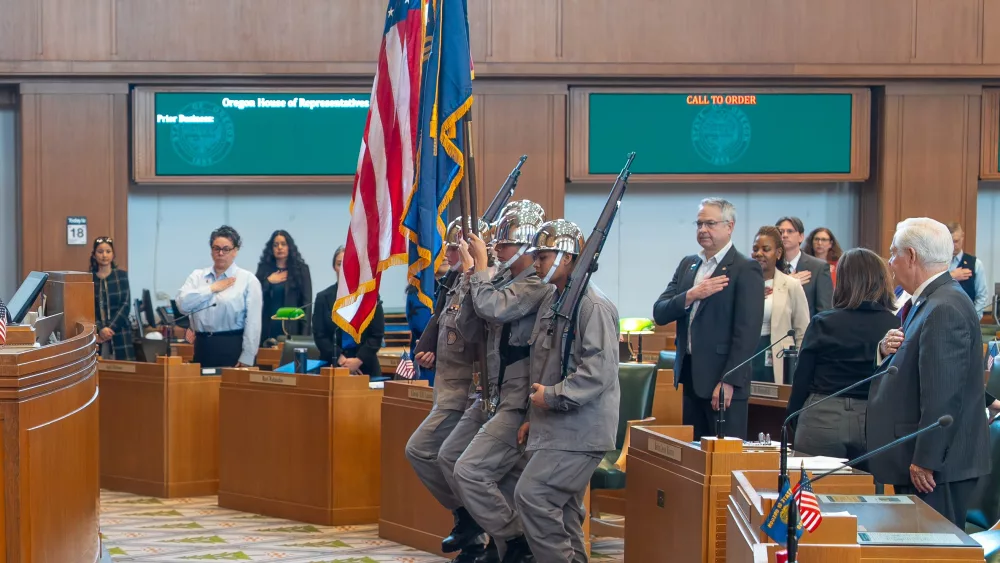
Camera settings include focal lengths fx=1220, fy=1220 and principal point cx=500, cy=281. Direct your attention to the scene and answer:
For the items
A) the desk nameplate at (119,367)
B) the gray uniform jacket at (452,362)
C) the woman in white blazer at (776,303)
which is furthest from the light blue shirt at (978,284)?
the desk nameplate at (119,367)

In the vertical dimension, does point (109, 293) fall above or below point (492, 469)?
above

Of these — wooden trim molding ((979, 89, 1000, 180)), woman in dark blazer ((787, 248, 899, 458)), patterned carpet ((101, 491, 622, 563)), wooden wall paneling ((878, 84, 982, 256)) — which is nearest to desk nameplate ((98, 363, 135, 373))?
patterned carpet ((101, 491, 622, 563))

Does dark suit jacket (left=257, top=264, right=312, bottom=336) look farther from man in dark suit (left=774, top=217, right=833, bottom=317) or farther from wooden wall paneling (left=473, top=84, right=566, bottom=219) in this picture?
man in dark suit (left=774, top=217, right=833, bottom=317)

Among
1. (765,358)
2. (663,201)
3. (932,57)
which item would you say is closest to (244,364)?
(765,358)

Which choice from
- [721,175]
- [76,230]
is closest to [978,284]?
[721,175]

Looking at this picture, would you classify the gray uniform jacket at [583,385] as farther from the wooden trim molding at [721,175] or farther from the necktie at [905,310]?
the wooden trim molding at [721,175]

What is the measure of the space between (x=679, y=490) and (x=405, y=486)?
2.20 m

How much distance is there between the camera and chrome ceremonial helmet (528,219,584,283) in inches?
182

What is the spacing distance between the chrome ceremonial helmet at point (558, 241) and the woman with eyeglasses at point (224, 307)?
3.69m

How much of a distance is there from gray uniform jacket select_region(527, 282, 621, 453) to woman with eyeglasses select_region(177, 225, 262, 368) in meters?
3.67

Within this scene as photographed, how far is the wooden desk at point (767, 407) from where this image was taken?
6215mm

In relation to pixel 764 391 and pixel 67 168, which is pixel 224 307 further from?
pixel 764 391

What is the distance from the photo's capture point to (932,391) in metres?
3.88

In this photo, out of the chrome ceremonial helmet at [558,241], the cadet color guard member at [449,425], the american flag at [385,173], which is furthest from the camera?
the american flag at [385,173]
